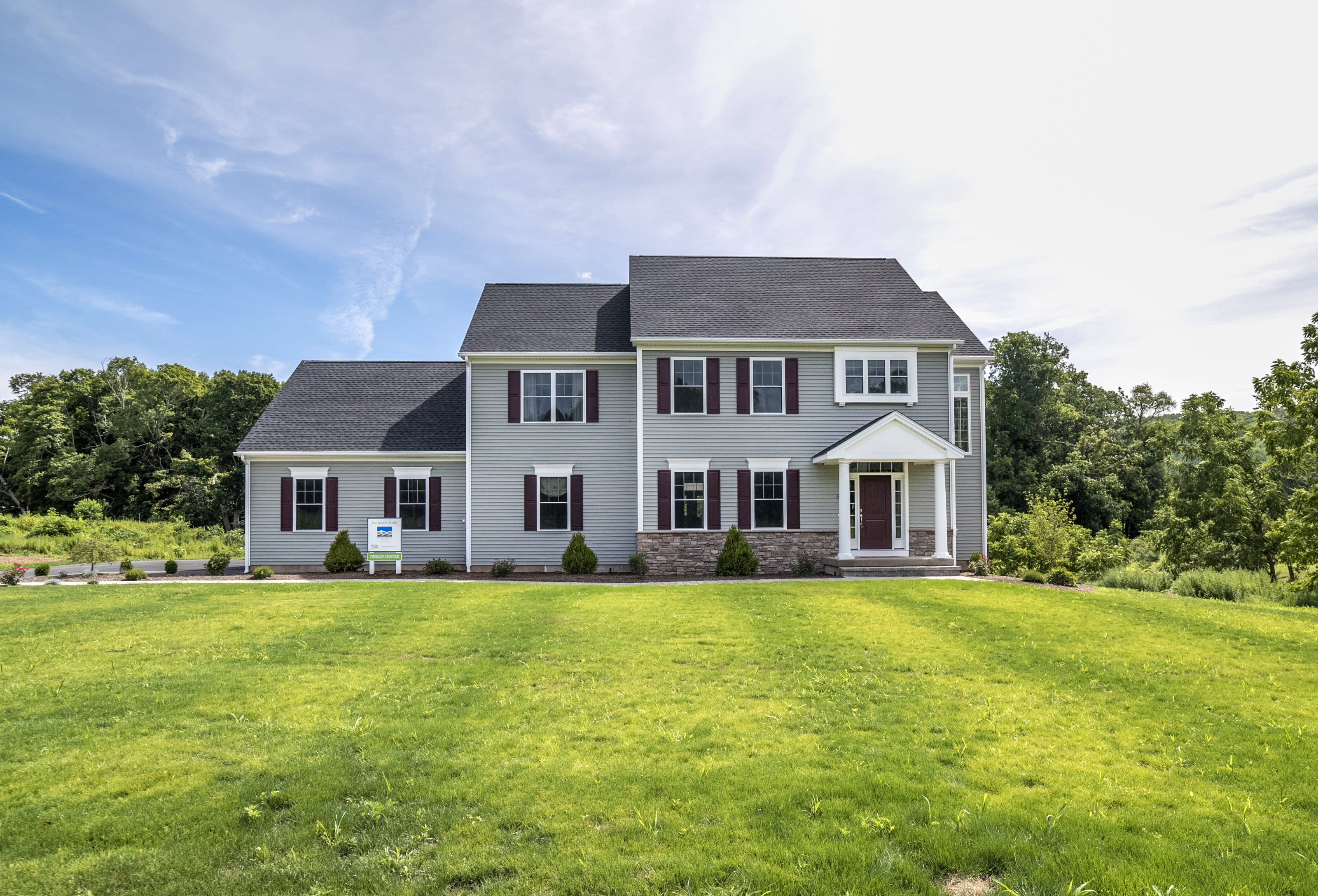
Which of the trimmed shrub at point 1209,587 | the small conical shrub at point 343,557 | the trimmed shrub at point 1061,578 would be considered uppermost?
the small conical shrub at point 343,557

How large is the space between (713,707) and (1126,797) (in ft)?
11.6

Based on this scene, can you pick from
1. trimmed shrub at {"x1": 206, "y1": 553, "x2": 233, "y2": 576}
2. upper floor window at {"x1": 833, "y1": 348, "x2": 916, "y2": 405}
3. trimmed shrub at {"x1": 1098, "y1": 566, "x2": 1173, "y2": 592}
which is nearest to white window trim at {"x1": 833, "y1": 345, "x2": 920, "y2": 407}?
upper floor window at {"x1": 833, "y1": 348, "x2": 916, "y2": 405}

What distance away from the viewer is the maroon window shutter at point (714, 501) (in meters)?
20.9

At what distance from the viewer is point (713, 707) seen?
289 inches

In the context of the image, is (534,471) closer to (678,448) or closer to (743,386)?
(678,448)

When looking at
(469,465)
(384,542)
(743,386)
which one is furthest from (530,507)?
(743,386)

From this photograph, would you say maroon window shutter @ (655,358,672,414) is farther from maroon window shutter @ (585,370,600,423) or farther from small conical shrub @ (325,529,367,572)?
small conical shrub @ (325,529,367,572)

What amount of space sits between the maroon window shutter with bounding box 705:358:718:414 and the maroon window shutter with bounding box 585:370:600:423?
335 centimetres

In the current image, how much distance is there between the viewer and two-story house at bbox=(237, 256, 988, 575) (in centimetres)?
2084

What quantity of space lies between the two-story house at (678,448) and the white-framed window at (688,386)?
0.05m

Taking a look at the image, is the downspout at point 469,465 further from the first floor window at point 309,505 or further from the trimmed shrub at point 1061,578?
the trimmed shrub at point 1061,578

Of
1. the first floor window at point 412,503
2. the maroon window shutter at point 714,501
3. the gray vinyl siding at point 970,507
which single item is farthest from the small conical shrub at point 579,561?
the gray vinyl siding at point 970,507

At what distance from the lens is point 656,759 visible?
19.0 ft

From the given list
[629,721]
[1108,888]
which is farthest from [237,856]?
[1108,888]
